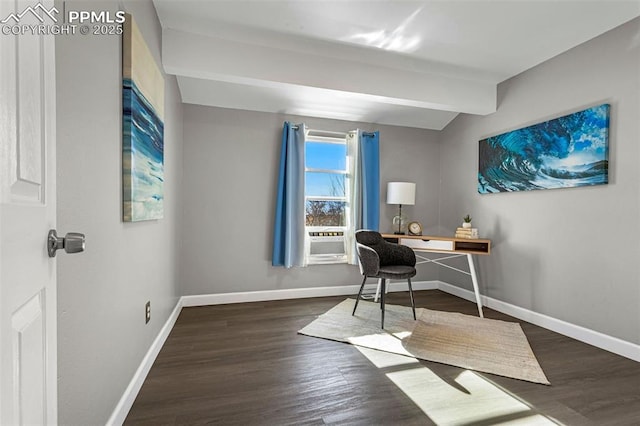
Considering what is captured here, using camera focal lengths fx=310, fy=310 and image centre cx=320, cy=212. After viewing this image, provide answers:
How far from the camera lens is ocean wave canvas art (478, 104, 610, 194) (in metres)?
2.48

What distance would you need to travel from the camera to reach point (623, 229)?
2.35m

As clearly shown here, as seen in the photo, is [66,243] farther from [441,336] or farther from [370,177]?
[370,177]

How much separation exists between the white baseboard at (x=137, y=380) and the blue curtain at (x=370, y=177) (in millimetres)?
2399

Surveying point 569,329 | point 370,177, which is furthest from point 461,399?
point 370,177

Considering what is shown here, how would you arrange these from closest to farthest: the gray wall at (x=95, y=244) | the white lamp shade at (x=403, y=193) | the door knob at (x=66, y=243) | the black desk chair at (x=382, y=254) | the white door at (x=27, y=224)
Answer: the white door at (x=27, y=224), the door knob at (x=66, y=243), the gray wall at (x=95, y=244), the black desk chair at (x=382, y=254), the white lamp shade at (x=403, y=193)

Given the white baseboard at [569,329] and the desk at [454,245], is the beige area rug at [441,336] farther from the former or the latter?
the desk at [454,245]

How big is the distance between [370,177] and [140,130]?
277 centimetres

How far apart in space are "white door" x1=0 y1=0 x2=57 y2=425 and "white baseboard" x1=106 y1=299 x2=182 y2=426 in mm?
875

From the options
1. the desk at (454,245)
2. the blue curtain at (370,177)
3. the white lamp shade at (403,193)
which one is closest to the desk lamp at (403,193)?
the white lamp shade at (403,193)

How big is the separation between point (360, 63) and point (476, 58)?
108cm

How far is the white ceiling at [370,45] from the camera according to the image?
2.21 meters

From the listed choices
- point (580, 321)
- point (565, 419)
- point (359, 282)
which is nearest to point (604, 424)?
point (565, 419)

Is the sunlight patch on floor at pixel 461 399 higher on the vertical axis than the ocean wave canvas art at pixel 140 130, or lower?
lower

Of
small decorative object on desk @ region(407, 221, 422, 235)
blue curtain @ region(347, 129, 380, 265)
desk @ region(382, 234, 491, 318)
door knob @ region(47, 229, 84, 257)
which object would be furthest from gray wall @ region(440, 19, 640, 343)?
door knob @ region(47, 229, 84, 257)
